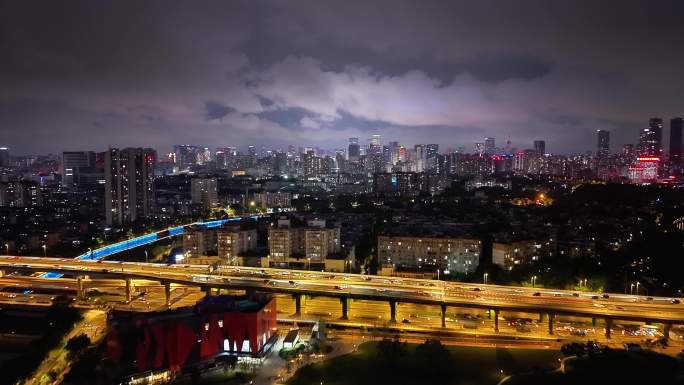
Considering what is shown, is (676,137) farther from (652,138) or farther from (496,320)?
(496,320)

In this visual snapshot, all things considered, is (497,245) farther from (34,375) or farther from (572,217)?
(34,375)

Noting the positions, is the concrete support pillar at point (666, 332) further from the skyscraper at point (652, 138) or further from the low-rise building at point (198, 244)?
the skyscraper at point (652, 138)

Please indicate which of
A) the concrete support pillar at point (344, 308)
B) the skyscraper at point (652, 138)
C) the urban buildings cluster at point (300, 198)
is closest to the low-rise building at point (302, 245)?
the urban buildings cluster at point (300, 198)

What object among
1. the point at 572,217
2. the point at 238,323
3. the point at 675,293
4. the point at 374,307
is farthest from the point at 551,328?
the point at 572,217

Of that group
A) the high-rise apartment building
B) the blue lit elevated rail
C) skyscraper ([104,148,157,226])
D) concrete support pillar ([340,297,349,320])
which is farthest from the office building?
the high-rise apartment building

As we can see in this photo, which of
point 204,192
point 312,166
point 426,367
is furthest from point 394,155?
point 426,367

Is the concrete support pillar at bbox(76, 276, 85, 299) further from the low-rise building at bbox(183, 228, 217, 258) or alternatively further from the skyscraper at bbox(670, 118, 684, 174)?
the skyscraper at bbox(670, 118, 684, 174)
